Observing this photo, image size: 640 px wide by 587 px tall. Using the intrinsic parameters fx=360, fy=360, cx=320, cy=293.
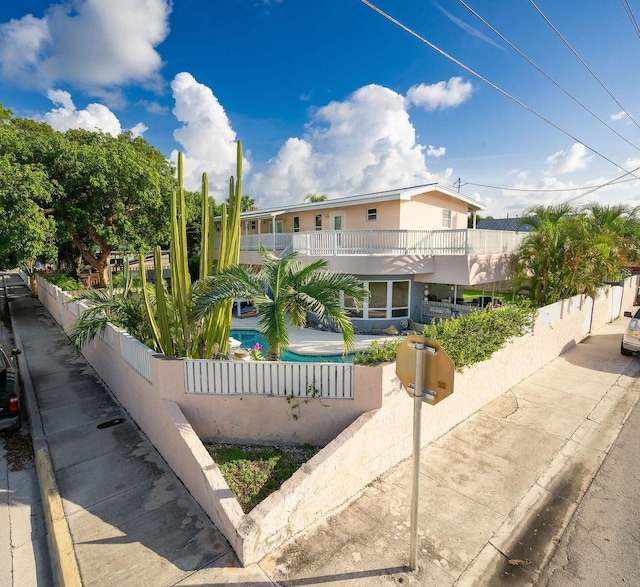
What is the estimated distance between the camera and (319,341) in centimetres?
1421

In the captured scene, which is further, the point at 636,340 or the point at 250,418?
the point at 636,340

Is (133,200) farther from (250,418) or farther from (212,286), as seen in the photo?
(250,418)

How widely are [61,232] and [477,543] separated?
20.6m

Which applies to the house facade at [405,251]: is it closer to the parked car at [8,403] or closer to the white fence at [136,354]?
the white fence at [136,354]

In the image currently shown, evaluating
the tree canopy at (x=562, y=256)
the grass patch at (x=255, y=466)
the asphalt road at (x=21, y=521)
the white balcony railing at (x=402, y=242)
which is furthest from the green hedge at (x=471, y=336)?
the white balcony railing at (x=402, y=242)

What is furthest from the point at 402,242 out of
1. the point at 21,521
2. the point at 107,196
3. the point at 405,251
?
the point at 107,196

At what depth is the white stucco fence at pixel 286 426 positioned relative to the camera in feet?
14.7

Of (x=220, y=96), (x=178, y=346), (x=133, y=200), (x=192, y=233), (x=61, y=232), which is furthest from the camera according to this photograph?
(x=192, y=233)

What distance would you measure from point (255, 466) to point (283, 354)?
6.76 m

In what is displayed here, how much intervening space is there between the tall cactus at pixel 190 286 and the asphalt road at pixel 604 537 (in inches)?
256

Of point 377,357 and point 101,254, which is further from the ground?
point 101,254

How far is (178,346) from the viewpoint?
7785mm

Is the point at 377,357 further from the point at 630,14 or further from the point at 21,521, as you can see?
the point at 630,14

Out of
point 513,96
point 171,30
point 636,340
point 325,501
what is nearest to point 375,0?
point 513,96
